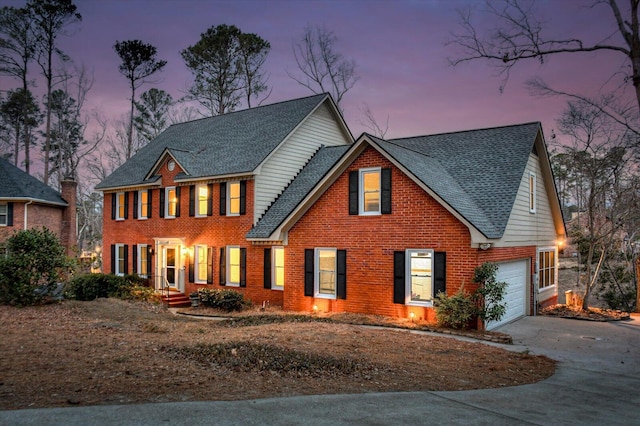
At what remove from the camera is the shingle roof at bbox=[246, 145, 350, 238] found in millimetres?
20281

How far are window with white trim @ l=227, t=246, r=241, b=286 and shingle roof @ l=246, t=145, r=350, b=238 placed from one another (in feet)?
5.68

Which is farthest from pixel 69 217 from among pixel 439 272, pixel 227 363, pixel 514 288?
pixel 227 363

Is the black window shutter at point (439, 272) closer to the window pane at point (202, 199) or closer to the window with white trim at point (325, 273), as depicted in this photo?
the window with white trim at point (325, 273)

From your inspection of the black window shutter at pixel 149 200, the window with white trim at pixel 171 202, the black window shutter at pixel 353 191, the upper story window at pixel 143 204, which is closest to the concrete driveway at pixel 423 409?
the black window shutter at pixel 353 191

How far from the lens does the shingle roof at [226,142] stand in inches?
898

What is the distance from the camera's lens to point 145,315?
16.6m

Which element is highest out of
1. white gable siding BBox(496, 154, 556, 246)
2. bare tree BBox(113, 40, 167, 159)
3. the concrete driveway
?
bare tree BBox(113, 40, 167, 159)

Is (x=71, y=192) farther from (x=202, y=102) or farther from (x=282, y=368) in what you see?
(x=282, y=368)

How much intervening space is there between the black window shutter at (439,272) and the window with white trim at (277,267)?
736 cm

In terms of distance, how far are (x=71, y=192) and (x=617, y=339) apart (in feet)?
101

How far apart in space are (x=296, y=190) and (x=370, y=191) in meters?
6.27

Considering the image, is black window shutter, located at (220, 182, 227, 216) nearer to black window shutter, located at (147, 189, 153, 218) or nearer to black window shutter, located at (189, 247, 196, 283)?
black window shutter, located at (189, 247, 196, 283)

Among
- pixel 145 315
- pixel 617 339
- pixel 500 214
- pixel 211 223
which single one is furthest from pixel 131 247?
pixel 617 339

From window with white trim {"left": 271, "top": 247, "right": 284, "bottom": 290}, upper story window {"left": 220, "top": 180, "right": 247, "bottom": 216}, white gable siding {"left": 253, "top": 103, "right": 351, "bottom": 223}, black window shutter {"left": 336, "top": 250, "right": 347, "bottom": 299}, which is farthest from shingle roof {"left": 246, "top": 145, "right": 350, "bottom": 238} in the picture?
black window shutter {"left": 336, "top": 250, "right": 347, "bottom": 299}
